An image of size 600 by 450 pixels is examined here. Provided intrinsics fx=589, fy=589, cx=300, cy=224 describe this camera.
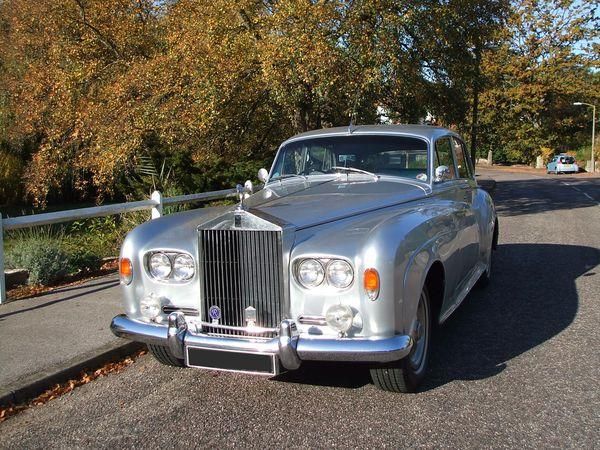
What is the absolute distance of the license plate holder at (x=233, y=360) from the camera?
11.7 ft

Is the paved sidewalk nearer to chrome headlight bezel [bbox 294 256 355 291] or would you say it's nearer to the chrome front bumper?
the chrome front bumper

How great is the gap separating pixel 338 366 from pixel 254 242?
4.64 feet

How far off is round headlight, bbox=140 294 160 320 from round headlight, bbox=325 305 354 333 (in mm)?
1237

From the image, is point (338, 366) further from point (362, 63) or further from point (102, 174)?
point (102, 174)

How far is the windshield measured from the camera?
17.4 feet

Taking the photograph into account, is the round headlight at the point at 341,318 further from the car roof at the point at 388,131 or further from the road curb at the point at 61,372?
the car roof at the point at 388,131

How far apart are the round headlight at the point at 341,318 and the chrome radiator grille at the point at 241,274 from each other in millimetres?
349

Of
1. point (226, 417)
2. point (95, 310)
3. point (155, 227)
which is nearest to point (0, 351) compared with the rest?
point (95, 310)

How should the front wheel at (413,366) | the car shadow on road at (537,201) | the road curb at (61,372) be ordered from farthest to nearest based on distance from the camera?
1. the car shadow on road at (537,201)
2. the road curb at (61,372)
3. the front wheel at (413,366)

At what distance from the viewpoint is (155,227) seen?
4340 mm

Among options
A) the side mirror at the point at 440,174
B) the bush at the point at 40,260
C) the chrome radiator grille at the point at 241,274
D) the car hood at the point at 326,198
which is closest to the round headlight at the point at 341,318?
the chrome radiator grille at the point at 241,274

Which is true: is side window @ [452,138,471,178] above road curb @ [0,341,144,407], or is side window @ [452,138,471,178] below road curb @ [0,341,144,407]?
above

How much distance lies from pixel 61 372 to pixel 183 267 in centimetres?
139

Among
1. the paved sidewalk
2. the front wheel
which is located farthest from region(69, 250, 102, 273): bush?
the front wheel
